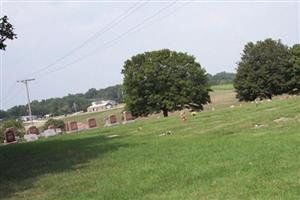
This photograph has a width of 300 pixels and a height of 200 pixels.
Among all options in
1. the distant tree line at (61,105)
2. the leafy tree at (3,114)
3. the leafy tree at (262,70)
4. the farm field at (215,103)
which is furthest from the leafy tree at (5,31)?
the leafy tree at (3,114)

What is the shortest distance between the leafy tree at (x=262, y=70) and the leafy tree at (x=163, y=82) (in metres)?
4.65

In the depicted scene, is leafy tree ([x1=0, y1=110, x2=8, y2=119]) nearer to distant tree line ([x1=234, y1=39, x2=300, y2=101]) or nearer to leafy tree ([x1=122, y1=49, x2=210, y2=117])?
leafy tree ([x1=122, y1=49, x2=210, y2=117])

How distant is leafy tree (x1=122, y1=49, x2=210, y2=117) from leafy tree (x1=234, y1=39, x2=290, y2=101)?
15.2 ft

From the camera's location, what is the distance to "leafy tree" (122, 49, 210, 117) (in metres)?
69.1

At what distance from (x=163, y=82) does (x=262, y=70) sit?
39.4 feet

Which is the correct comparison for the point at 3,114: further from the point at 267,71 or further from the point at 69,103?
the point at 267,71

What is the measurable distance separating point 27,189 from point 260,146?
5.30m

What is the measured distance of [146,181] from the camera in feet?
34.1

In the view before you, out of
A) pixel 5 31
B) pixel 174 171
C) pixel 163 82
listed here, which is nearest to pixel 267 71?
pixel 163 82

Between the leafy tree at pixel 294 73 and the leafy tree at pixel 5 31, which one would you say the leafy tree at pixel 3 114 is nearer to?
the leafy tree at pixel 294 73

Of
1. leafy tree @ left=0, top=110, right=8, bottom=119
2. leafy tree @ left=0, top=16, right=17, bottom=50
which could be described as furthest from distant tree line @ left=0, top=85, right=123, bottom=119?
leafy tree @ left=0, top=16, right=17, bottom=50

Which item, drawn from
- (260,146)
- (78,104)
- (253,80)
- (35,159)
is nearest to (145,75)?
(253,80)

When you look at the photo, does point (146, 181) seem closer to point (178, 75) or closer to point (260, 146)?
point (260, 146)

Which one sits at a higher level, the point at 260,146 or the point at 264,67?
the point at 264,67
